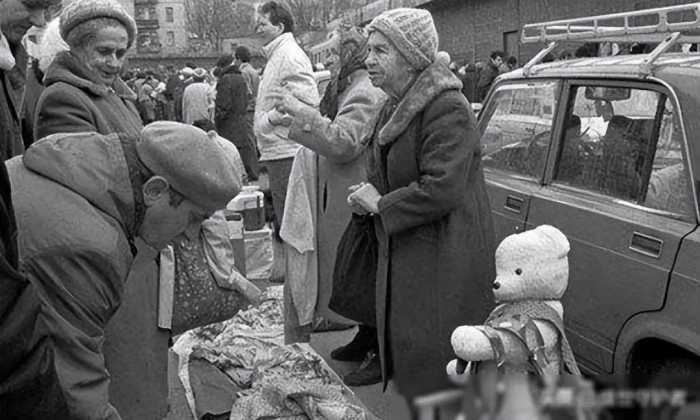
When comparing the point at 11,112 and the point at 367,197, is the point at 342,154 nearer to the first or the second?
the point at 367,197

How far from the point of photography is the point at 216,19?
10362cm

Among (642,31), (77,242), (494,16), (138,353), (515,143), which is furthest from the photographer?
(494,16)

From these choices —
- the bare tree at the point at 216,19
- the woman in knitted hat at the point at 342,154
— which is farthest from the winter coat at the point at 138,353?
the bare tree at the point at 216,19

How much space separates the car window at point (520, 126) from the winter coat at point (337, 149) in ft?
2.60

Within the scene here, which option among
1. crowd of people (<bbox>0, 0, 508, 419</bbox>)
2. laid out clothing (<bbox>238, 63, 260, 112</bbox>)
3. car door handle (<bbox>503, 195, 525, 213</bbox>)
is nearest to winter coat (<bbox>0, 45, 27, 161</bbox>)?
crowd of people (<bbox>0, 0, 508, 419</bbox>)

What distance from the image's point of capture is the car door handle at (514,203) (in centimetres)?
426

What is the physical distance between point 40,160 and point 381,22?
193 cm

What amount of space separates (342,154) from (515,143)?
3.29 ft

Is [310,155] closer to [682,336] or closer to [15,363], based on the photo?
[682,336]

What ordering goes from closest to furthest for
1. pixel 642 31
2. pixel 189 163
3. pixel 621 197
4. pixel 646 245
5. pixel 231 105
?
pixel 189 163 → pixel 646 245 → pixel 621 197 → pixel 642 31 → pixel 231 105

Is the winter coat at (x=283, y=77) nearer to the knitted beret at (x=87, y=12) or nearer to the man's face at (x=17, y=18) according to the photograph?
the man's face at (x=17, y=18)

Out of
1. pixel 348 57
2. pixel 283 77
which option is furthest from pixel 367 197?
pixel 283 77

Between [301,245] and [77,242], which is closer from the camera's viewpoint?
[77,242]

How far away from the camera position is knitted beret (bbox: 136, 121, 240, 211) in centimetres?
199
